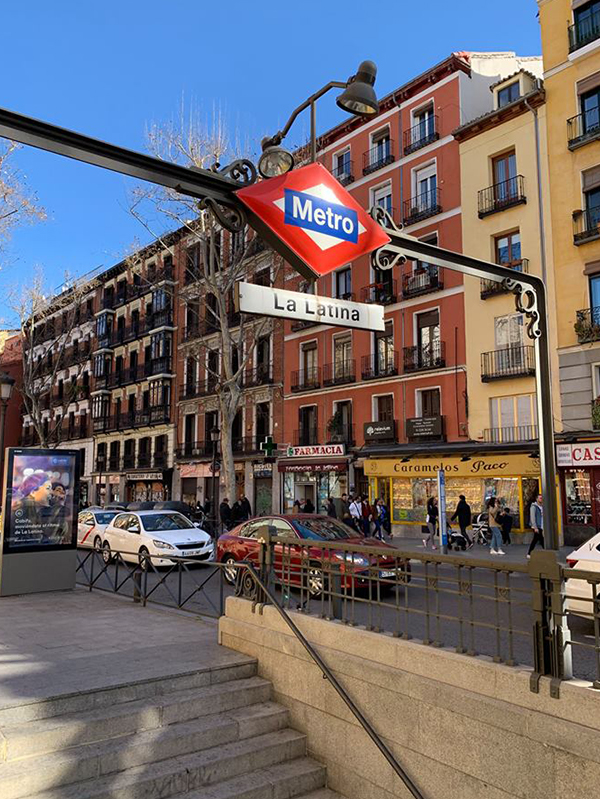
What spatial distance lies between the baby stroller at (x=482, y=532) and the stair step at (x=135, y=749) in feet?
58.5

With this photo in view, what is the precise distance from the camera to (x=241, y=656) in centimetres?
674

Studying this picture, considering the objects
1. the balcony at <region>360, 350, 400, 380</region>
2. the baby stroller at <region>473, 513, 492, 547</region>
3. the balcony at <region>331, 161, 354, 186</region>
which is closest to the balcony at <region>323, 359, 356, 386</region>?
the balcony at <region>360, 350, 400, 380</region>

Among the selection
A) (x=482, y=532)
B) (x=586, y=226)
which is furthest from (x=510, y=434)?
(x=586, y=226)

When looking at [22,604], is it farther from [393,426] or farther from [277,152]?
[393,426]

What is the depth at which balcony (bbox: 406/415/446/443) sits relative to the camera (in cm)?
2698

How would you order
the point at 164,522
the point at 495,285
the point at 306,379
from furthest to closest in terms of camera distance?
the point at 306,379 → the point at 495,285 → the point at 164,522

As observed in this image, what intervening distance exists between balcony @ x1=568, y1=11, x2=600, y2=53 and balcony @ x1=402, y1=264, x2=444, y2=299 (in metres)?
9.39

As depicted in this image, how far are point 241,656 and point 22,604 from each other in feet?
18.1

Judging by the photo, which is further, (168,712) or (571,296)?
(571,296)

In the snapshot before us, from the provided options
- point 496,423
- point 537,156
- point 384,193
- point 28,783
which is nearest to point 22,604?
point 28,783

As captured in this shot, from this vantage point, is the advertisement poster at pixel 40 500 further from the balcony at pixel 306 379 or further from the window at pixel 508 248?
the balcony at pixel 306 379

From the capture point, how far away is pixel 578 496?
22.1m

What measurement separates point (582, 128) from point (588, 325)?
7205 mm

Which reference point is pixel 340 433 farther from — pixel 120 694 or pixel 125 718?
pixel 125 718
